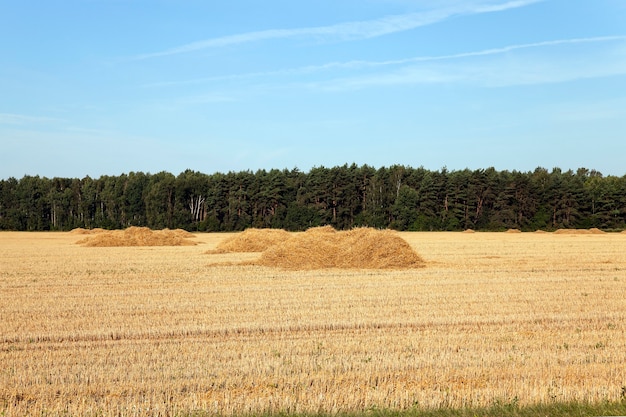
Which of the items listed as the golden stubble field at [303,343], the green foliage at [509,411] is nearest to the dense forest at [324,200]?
the golden stubble field at [303,343]

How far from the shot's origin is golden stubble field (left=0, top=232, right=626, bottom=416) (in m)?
8.09

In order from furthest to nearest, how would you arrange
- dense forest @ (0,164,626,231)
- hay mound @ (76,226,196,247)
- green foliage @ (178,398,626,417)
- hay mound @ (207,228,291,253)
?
dense forest @ (0,164,626,231), hay mound @ (76,226,196,247), hay mound @ (207,228,291,253), green foliage @ (178,398,626,417)

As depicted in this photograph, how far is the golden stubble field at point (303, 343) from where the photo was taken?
8086 millimetres

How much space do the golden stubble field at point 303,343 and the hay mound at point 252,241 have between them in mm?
15920

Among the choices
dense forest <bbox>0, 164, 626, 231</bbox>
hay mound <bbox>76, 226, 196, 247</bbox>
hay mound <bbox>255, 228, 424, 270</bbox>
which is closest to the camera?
hay mound <bbox>255, 228, 424, 270</bbox>

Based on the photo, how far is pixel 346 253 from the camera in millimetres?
26688

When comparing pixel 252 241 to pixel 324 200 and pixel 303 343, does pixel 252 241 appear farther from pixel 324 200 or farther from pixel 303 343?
pixel 324 200

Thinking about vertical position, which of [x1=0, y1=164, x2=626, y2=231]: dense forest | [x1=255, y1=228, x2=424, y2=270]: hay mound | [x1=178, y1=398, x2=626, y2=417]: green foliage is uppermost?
[x1=0, y1=164, x2=626, y2=231]: dense forest

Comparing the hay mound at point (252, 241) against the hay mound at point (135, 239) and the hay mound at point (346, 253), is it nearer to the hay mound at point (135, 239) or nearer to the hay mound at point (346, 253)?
the hay mound at point (346, 253)

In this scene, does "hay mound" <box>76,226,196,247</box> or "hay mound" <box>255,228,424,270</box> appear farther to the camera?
"hay mound" <box>76,226,196,247</box>

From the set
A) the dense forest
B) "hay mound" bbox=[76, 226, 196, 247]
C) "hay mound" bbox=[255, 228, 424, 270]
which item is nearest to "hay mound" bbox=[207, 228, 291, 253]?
"hay mound" bbox=[255, 228, 424, 270]

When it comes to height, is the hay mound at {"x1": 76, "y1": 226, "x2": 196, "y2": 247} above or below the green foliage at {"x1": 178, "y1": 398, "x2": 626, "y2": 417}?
above

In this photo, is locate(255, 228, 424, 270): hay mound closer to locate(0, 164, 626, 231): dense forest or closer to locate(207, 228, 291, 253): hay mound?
locate(207, 228, 291, 253): hay mound

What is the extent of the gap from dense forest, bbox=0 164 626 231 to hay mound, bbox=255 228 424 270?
5505cm
